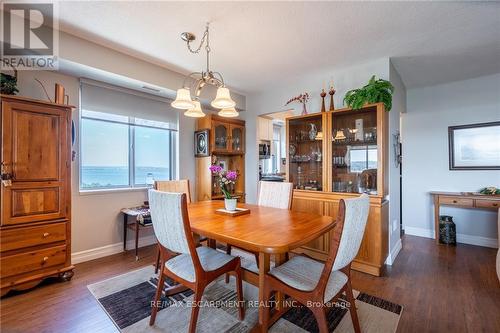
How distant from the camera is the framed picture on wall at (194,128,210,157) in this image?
377cm

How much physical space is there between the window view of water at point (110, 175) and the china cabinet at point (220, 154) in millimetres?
751

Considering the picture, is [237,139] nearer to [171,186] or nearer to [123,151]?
[171,186]

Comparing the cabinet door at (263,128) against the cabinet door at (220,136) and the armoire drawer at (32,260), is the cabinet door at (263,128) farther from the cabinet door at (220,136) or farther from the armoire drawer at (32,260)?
the armoire drawer at (32,260)

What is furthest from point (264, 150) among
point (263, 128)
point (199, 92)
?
point (199, 92)

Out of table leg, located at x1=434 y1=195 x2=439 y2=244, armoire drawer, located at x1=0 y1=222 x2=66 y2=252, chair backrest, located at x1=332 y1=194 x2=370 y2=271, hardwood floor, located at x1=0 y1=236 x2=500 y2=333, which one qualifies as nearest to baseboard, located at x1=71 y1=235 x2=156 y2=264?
hardwood floor, located at x1=0 y1=236 x2=500 y2=333

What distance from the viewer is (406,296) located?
2150 mm

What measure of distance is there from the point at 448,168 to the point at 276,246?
4.04 meters

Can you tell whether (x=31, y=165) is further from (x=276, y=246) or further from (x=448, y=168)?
(x=448, y=168)

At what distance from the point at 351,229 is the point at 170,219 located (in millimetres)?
1131

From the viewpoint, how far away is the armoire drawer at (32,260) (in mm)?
2055

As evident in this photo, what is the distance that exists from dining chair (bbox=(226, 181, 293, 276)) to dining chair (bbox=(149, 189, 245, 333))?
0.79 metres

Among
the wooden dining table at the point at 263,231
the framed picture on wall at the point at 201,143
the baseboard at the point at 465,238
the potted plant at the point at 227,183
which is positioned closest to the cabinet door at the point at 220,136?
the framed picture on wall at the point at 201,143

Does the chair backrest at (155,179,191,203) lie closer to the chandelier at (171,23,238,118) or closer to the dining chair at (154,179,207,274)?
the dining chair at (154,179,207,274)

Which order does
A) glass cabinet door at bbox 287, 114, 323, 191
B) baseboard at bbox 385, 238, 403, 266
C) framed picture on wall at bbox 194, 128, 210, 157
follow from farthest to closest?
framed picture on wall at bbox 194, 128, 210, 157, glass cabinet door at bbox 287, 114, 323, 191, baseboard at bbox 385, 238, 403, 266
